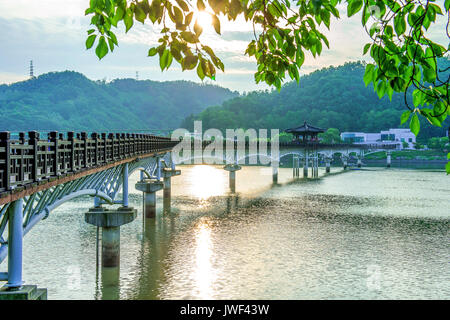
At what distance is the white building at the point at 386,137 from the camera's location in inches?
6432

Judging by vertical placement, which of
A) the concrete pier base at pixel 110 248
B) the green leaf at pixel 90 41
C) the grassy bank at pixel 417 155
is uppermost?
the grassy bank at pixel 417 155

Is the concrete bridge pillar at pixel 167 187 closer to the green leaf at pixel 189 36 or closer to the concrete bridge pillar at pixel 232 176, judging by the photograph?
the concrete bridge pillar at pixel 232 176

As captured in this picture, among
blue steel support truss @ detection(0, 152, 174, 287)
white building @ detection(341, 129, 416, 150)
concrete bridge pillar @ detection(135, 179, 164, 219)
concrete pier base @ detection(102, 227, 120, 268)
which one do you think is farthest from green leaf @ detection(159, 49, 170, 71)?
white building @ detection(341, 129, 416, 150)

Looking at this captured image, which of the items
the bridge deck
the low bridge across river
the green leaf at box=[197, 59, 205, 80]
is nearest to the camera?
the green leaf at box=[197, 59, 205, 80]

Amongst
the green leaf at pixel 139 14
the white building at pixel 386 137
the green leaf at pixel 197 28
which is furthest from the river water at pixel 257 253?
the white building at pixel 386 137

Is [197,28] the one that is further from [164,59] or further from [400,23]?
[400,23]

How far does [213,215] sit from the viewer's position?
4559cm

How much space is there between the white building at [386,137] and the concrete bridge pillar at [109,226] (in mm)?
143412

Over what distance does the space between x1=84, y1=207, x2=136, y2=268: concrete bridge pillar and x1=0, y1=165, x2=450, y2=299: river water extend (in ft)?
2.20

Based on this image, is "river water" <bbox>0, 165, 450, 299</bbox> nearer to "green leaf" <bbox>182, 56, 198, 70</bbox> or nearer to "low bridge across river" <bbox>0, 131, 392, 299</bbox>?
"low bridge across river" <bbox>0, 131, 392, 299</bbox>

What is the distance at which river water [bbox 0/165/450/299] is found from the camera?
2247 centimetres
